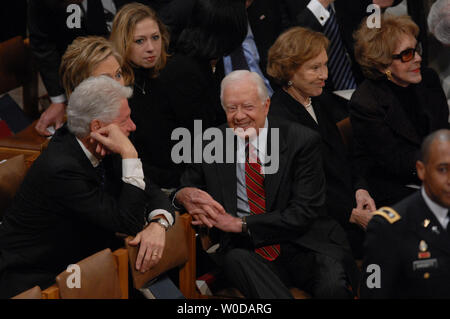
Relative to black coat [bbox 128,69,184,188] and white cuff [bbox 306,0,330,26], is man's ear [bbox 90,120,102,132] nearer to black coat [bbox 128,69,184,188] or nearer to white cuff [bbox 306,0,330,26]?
black coat [bbox 128,69,184,188]

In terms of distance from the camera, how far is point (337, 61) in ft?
16.0

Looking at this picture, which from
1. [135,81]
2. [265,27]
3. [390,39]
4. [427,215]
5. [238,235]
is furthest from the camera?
[265,27]

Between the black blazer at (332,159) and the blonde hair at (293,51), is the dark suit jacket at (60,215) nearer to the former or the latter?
the black blazer at (332,159)

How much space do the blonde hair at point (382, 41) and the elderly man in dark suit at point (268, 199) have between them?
2.21 ft

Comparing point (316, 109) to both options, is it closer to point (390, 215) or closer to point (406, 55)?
point (406, 55)

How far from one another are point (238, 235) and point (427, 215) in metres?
1.04

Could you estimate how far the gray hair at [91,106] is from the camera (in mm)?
3186

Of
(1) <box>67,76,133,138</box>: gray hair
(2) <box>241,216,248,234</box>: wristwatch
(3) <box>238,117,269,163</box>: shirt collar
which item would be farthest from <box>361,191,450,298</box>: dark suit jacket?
(1) <box>67,76,133,138</box>: gray hair

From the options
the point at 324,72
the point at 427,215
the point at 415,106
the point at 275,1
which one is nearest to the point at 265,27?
the point at 275,1

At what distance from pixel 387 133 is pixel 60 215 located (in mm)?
1686

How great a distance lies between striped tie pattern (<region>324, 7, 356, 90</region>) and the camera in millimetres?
4824

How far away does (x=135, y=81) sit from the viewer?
4086mm

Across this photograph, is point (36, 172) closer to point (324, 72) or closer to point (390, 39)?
point (324, 72)

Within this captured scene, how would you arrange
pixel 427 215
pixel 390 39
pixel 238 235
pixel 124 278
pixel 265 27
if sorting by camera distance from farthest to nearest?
1. pixel 265 27
2. pixel 390 39
3. pixel 238 235
4. pixel 124 278
5. pixel 427 215
